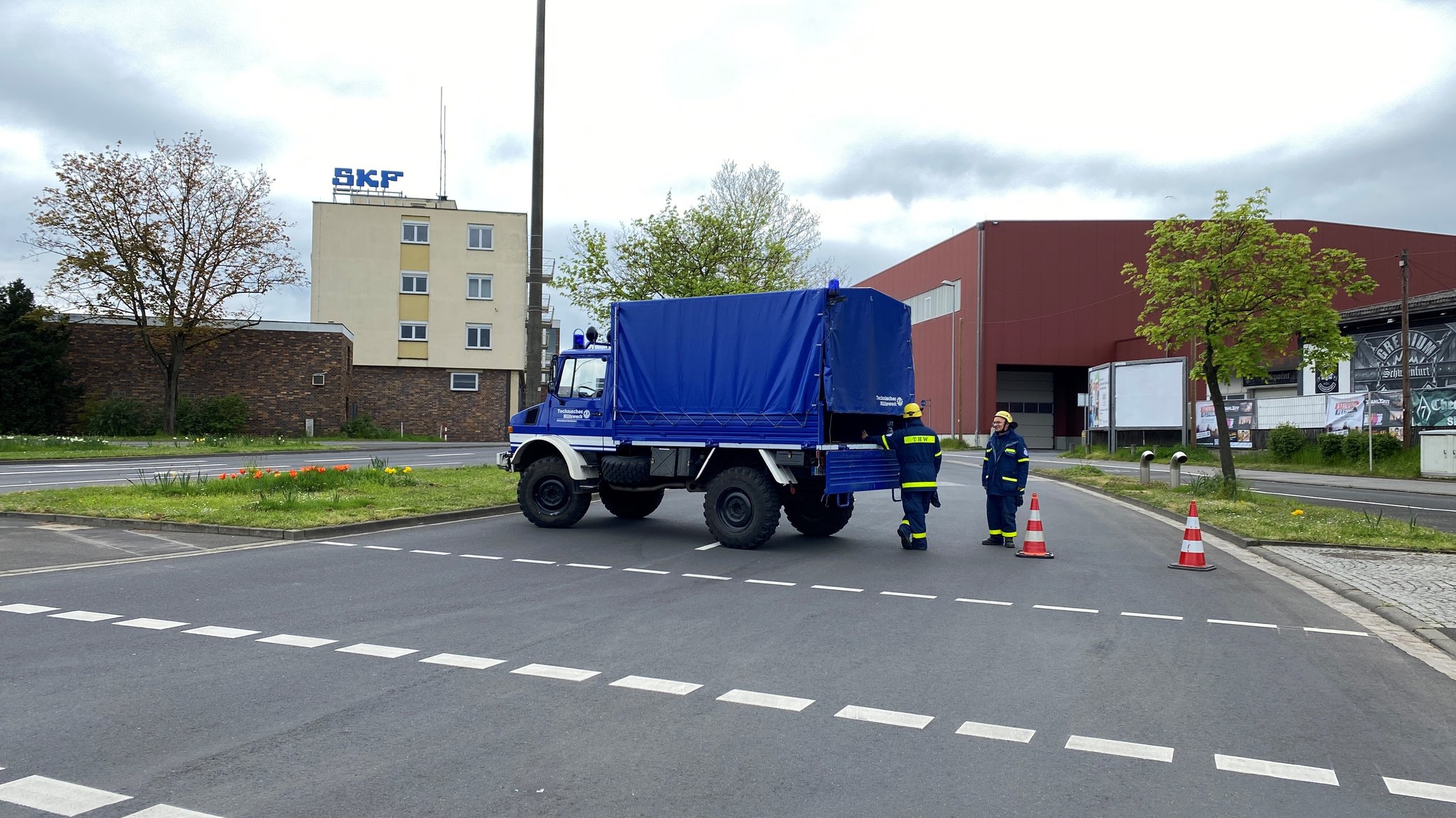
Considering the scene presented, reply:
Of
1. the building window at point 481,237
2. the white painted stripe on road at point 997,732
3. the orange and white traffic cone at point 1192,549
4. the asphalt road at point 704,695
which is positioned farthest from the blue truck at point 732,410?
the building window at point 481,237

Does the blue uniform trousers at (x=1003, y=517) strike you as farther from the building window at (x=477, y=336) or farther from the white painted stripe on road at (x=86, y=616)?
the building window at (x=477, y=336)

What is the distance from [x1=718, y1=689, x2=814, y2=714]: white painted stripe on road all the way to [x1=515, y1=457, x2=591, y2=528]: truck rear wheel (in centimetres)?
842

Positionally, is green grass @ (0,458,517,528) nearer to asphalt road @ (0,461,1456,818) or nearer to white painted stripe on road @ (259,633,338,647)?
asphalt road @ (0,461,1456,818)

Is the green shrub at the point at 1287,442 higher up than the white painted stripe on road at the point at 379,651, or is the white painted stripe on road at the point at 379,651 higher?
the green shrub at the point at 1287,442

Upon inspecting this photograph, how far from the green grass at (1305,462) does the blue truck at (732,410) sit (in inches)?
898

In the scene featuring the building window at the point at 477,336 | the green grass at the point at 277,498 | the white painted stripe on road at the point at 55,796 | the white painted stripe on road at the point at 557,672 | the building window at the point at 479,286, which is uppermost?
the building window at the point at 479,286

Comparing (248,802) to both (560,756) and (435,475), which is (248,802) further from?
(435,475)

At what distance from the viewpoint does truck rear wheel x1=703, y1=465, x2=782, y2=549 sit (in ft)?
39.5

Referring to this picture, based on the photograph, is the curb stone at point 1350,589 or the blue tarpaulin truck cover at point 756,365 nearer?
the curb stone at point 1350,589

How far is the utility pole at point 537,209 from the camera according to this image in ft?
60.2

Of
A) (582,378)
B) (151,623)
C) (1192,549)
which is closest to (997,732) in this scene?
(151,623)

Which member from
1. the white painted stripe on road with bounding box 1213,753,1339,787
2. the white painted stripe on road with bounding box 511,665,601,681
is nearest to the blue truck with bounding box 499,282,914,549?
the white painted stripe on road with bounding box 511,665,601,681

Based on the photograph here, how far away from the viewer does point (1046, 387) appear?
67062mm

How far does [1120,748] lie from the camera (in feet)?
15.7
